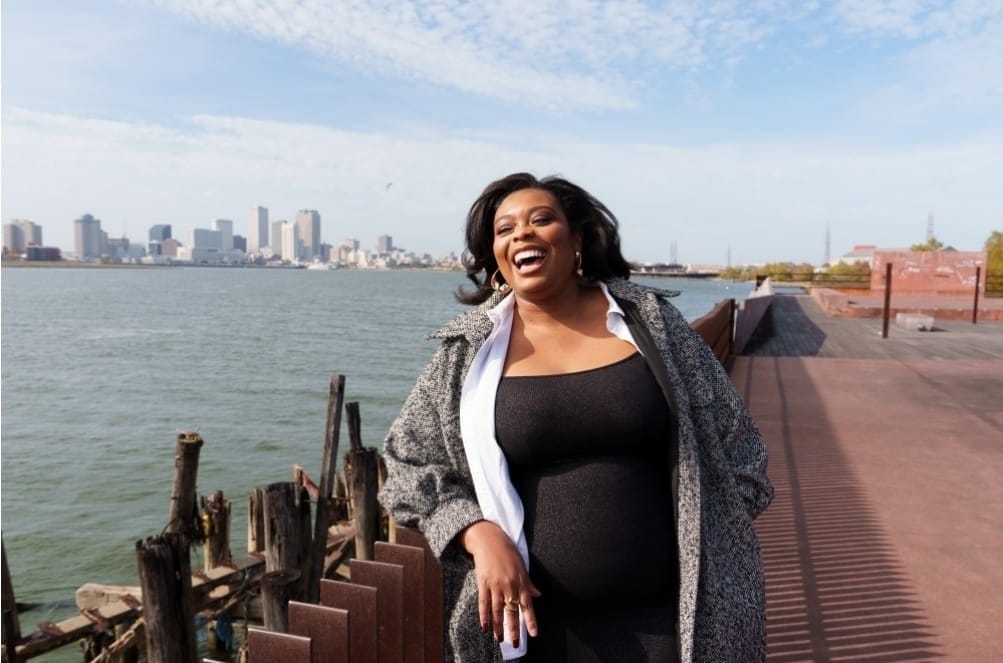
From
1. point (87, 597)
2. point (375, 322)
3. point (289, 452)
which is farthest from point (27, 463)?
point (375, 322)

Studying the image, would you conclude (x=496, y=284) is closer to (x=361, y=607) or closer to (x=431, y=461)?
(x=431, y=461)

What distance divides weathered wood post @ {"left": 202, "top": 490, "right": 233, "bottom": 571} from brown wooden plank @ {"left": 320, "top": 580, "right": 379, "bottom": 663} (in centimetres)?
838

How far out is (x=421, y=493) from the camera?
1898 millimetres

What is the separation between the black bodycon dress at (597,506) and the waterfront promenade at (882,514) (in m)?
2.34

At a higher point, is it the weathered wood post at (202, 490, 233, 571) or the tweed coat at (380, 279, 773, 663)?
the tweed coat at (380, 279, 773, 663)

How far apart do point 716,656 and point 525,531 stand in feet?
1.71

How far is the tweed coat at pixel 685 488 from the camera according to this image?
1.83 metres

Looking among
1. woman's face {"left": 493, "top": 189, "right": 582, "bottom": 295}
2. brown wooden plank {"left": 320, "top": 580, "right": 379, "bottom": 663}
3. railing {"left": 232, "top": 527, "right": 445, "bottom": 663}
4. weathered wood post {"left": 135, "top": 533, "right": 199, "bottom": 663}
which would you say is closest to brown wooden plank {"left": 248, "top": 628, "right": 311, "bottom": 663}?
railing {"left": 232, "top": 527, "right": 445, "bottom": 663}

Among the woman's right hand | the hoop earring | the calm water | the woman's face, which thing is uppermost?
the woman's face

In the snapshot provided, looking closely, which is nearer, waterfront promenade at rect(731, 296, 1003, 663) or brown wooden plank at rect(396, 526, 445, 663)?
brown wooden plank at rect(396, 526, 445, 663)

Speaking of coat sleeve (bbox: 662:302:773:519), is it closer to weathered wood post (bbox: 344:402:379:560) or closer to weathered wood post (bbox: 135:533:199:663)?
weathered wood post (bbox: 135:533:199:663)

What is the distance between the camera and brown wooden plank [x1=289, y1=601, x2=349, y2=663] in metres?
1.92

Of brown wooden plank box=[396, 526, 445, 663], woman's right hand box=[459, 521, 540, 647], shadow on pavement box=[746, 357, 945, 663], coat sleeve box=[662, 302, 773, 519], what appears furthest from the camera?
shadow on pavement box=[746, 357, 945, 663]

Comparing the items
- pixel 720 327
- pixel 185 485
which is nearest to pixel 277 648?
pixel 185 485
